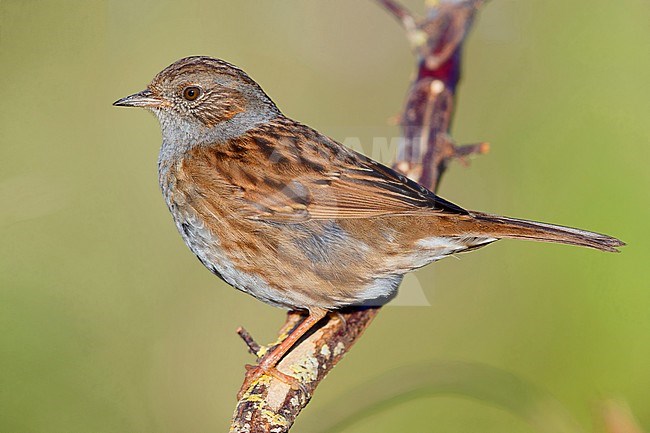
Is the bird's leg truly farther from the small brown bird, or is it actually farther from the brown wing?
the brown wing

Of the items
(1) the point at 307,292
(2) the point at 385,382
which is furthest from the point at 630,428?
(1) the point at 307,292

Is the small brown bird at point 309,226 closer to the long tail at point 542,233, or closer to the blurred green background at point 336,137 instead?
the long tail at point 542,233

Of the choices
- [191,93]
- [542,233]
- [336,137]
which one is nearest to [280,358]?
[542,233]

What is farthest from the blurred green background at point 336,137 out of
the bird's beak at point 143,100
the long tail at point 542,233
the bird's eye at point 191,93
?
the bird's eye at point 191,93

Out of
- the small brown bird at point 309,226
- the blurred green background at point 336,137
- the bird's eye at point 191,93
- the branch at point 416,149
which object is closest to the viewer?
the branch at point 416,149

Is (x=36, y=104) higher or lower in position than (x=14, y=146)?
higher

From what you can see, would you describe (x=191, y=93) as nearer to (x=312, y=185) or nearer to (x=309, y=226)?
(x=312, y=185)

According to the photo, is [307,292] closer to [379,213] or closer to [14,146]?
[379,213]
